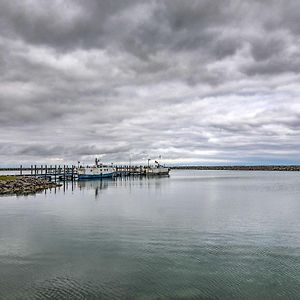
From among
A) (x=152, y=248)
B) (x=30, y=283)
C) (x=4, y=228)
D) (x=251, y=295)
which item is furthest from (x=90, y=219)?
(x=251, y=295)

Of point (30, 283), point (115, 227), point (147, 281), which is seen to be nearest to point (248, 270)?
point (147, 281)

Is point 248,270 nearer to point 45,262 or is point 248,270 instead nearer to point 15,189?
point 45,262

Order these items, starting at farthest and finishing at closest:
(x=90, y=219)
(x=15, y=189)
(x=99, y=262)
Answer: (x=15, y=189), (x=90, y=219), (x=99, y=262)

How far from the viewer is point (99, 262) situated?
2103 cm

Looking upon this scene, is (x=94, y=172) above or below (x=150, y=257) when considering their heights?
above

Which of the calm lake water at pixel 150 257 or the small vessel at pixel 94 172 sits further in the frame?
the small vessel at pixel 94 172

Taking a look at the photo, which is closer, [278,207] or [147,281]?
[147,281]

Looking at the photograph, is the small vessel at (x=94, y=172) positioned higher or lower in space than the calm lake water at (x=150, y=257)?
higher

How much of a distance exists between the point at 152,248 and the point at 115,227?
9250mm

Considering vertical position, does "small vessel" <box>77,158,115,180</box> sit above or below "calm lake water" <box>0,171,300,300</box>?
above

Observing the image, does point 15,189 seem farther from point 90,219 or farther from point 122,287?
point 122,287

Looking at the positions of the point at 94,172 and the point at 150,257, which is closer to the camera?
the point at 150,257

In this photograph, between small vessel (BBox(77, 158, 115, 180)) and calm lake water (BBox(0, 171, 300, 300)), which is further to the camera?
small vessel (BBox(77, 158, 115, 180))

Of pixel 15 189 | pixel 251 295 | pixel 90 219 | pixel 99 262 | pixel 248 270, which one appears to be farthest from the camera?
pixel 15 189
